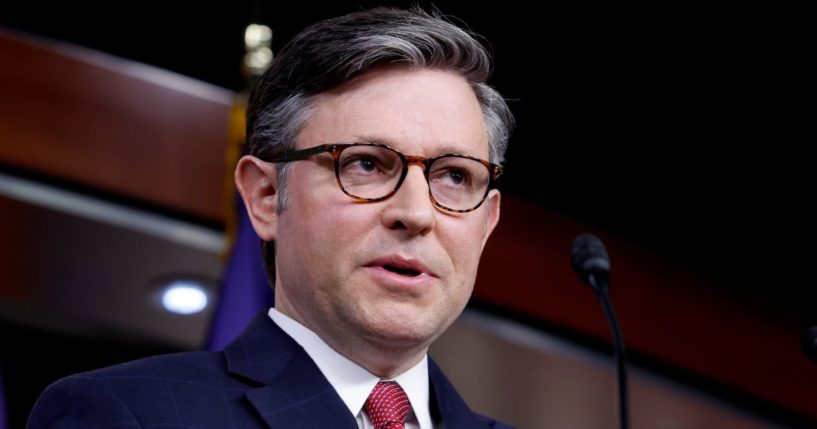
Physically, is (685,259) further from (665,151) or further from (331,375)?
(331,375)

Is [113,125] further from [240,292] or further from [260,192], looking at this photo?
[260,192]

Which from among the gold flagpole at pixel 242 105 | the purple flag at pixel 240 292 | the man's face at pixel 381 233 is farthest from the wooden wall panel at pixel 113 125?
the man's face at pixel 381 233

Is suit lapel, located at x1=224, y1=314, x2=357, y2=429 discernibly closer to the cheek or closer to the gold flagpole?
the cheek

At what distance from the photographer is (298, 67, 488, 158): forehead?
132 centimetres

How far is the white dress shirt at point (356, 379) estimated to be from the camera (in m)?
1.27

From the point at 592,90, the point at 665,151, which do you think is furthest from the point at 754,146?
the point at 592,90

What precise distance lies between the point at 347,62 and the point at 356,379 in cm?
42

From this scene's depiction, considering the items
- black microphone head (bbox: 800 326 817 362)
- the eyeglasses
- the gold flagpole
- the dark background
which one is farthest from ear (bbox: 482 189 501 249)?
the dark background

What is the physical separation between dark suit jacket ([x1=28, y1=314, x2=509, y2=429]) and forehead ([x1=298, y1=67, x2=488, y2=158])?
28 cm

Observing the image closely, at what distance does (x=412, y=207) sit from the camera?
1.25 m

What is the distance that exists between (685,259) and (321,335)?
10.1 ft

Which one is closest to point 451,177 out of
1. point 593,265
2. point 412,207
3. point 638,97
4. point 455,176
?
point 455,176

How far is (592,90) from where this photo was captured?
130 inches

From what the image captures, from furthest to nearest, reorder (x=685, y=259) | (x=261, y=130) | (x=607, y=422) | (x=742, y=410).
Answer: (x=607, y=422) < (x=742, y=410) < (x=685, y=259) < (x=261, y=130)
